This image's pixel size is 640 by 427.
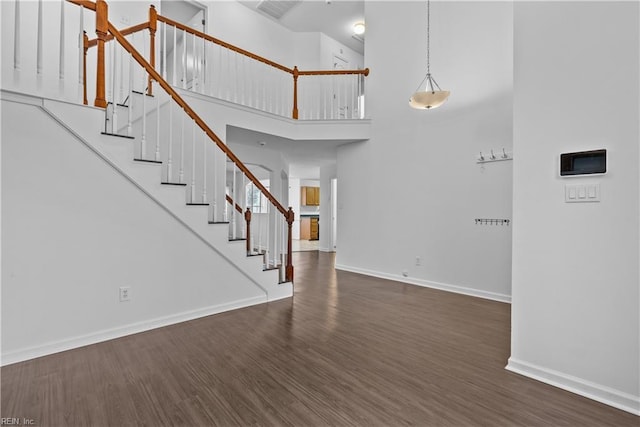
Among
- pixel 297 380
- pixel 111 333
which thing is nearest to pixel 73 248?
pixel 111 333

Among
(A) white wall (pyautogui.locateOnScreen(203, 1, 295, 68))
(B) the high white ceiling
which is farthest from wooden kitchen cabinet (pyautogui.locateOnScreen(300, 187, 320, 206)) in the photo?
(B) the high white ceiling

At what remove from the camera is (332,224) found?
8703 millimetres

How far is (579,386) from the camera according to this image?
6.02 feet

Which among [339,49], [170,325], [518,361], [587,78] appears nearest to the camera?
[587,78]

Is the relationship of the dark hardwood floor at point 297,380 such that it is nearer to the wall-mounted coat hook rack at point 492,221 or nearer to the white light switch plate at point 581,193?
the white light switch plate at point 581,193

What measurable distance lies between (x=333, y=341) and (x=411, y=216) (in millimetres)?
2870

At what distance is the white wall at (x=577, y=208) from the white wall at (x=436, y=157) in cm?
197

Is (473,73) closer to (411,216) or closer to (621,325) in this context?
(411,216)

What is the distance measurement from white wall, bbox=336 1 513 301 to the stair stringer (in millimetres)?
2404

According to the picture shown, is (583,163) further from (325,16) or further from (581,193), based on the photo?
(325,16)

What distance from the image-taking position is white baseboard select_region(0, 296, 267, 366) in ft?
7.11

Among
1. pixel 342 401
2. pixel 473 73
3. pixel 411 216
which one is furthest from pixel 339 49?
pixel 342 401

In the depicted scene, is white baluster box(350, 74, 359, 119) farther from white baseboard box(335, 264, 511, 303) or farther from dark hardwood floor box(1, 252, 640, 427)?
dark hardwood floor box(1, 252, 640, 427)

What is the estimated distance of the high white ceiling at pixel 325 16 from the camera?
20.0 ft
